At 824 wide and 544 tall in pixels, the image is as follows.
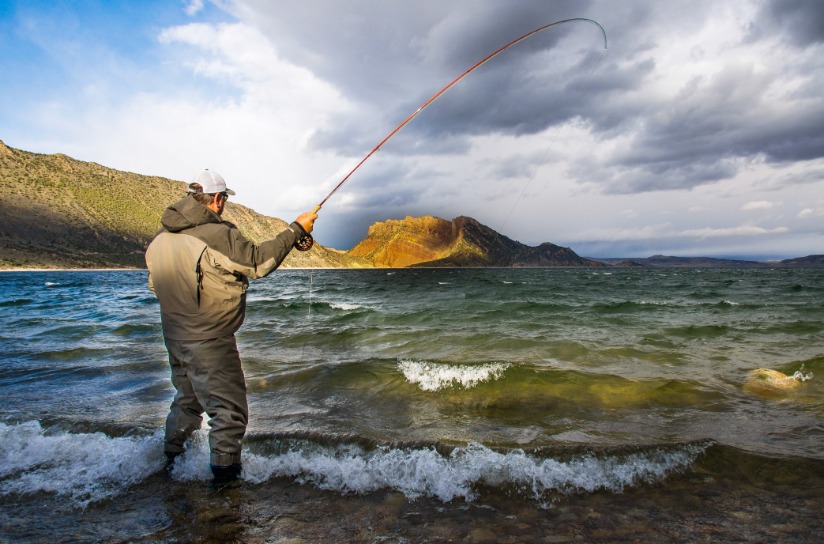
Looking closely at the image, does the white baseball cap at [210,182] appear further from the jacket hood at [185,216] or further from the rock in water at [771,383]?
the rock in water at [771,383]

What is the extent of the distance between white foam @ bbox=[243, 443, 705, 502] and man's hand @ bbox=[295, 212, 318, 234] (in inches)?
91.5

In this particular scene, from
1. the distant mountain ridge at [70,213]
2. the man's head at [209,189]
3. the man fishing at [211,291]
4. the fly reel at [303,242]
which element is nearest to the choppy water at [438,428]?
the man fishing at [211,291]

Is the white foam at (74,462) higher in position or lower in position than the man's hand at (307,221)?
lower

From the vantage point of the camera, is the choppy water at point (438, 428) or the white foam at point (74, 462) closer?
the choppy water at point (438, 428)

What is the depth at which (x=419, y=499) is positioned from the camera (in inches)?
151

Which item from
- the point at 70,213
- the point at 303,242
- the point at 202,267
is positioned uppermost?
the point at 70,213

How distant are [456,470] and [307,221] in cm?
275

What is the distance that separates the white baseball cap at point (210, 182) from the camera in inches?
155

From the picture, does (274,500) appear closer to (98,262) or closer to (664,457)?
(664,457)

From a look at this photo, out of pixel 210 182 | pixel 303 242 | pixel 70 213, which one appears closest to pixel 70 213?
pixel 70 213

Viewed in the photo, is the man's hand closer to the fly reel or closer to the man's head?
the fly reel

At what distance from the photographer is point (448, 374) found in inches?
318

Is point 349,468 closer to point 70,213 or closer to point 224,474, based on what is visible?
point 224,474

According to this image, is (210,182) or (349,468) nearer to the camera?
(210,182)
